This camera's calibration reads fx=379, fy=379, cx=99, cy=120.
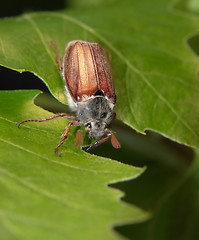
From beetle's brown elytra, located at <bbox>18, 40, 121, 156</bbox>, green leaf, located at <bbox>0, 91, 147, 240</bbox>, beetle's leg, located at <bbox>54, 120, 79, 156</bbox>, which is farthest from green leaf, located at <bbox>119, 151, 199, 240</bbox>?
green leaf, located at <bbox>0, 91, 147, 240</bbox>

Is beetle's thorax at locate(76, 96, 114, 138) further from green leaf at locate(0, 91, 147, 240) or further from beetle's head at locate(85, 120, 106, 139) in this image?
green leaf at locate(0, 91, 147, 240)

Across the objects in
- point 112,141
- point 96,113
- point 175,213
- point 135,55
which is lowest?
point 175,213

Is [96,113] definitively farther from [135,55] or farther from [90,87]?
[135,55]

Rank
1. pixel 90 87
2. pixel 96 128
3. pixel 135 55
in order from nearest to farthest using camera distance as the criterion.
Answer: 1. pixel 96 128
2. pixel 90 87
3. pixel 135 55

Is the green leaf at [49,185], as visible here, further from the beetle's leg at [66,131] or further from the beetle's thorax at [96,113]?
the beetle's thorax at [96,113]

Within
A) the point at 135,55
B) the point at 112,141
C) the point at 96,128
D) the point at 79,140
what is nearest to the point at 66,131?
the point at 79,140

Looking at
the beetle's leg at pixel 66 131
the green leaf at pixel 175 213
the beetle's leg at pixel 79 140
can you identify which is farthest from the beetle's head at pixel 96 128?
the green leaf at pixel 175 213
